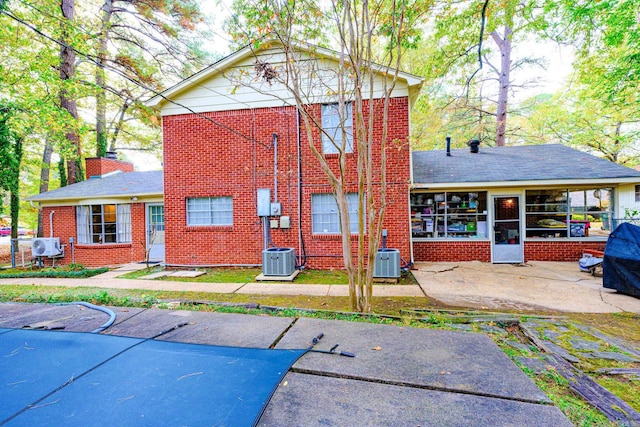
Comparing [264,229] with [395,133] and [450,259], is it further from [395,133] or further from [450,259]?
[450,259]

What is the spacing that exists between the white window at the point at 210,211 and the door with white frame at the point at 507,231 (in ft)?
27.4

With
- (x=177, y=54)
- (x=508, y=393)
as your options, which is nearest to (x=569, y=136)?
(x=508, y=393)

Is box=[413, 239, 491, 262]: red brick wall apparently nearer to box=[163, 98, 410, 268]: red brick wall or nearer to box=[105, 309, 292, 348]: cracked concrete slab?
box=[163, 98, 410, 268]: red brick wall

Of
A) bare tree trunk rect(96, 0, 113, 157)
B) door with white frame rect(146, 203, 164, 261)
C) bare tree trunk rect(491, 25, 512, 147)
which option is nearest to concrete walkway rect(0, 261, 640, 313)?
door with white frame rect(146, 203, 164, 261)

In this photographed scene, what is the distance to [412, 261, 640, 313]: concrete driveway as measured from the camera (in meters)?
4.72

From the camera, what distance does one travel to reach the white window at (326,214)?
7.97m

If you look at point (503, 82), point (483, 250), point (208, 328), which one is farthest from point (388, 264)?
point (503, 82)

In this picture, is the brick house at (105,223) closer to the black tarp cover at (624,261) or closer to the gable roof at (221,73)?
the gable roof at (221,73)

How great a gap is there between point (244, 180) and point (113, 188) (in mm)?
6055

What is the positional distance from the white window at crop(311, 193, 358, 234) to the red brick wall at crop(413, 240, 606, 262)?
2.71 meters

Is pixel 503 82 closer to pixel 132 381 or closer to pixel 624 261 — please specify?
pixel 624 261

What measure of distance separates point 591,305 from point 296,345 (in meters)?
5.33

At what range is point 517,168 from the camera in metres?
8.82

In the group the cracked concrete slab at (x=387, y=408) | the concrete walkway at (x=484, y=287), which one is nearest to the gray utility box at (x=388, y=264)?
the concrete walkway at (x=484, y=287)
